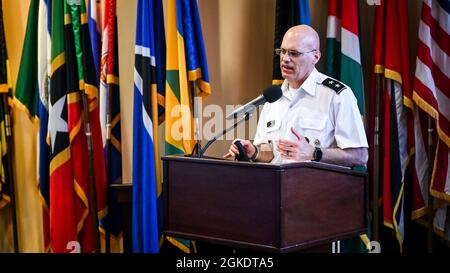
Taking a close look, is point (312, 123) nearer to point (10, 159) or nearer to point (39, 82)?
point (39, 82)

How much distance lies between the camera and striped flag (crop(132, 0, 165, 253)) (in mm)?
3100

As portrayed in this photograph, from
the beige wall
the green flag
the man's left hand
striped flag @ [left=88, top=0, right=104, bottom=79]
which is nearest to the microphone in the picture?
the man's left hand

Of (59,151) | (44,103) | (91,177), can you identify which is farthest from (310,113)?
(44,103)

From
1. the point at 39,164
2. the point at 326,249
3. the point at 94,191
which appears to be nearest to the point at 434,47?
the point at 326,249

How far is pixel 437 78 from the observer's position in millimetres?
3139

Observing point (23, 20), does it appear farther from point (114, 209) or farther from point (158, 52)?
point (114, 209)

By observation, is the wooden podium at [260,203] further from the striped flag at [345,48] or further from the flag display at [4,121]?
the flag display at [4,121]

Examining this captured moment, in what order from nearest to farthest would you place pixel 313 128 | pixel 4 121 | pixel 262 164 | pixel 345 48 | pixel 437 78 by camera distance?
1. pixel 262 164
2. pixel 313 128
3. pixel 437 78
4. pixel 345 48
5. pixel 4 121

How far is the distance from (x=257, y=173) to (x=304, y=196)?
0.17 metres

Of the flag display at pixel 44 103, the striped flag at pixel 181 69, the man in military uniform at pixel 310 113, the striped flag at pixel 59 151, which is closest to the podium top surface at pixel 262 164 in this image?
the man in military uniform at pixel 310 113

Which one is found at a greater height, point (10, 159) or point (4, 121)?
point (4, 121)

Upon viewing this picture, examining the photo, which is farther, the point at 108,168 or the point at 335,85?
the point at 108,168

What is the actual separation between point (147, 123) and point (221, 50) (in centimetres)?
74

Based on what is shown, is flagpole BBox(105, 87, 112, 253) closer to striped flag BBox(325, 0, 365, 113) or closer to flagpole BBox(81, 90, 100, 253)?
flagpole BBox(81, 90, 100, 253)
